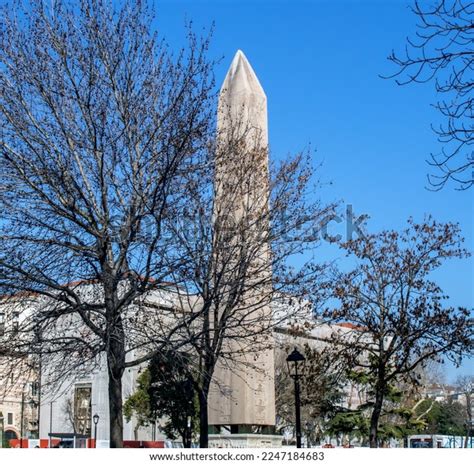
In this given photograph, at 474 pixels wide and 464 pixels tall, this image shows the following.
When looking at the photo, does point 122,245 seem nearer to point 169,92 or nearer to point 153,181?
point 153,181

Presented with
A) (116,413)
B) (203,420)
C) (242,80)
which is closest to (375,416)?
(203,420)

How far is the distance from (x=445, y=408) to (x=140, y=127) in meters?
78.8

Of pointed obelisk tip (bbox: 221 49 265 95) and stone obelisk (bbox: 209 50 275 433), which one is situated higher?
pointed obelisk tip (bbox: 221 49 265 95)

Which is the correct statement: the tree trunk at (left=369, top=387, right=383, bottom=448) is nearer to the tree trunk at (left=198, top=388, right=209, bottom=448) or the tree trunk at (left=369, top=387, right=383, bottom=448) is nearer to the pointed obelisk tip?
the tree trunk at (left=198, top=388, right=209, bottom=448)

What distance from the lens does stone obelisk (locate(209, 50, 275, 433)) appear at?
61.6 ft

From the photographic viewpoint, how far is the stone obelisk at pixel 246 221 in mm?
18766

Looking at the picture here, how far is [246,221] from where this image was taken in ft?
60.4

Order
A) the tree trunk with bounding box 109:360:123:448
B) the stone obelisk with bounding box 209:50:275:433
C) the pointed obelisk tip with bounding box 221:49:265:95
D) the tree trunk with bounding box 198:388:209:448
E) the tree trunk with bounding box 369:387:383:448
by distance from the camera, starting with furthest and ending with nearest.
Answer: the tree trunk with bounding box 369:387:383:448
the pointed obelisk tip with bounding box 221:49:265:95
the tree trunk with bounding box 198:388:209:448
the stone obelisk with bounding box 209:50:275:433
the tree trunk with bounding box 109:360:123:448

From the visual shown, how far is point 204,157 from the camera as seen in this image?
17766 millimetres

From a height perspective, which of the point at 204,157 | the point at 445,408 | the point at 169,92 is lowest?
the point at 445,408

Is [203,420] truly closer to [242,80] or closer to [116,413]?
[116,413]

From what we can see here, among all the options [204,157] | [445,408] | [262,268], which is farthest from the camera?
[445,408]

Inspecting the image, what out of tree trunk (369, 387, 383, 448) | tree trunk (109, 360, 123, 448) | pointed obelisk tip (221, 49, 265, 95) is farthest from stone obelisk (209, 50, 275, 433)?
tree trunk (369, 387, 383, 448)
